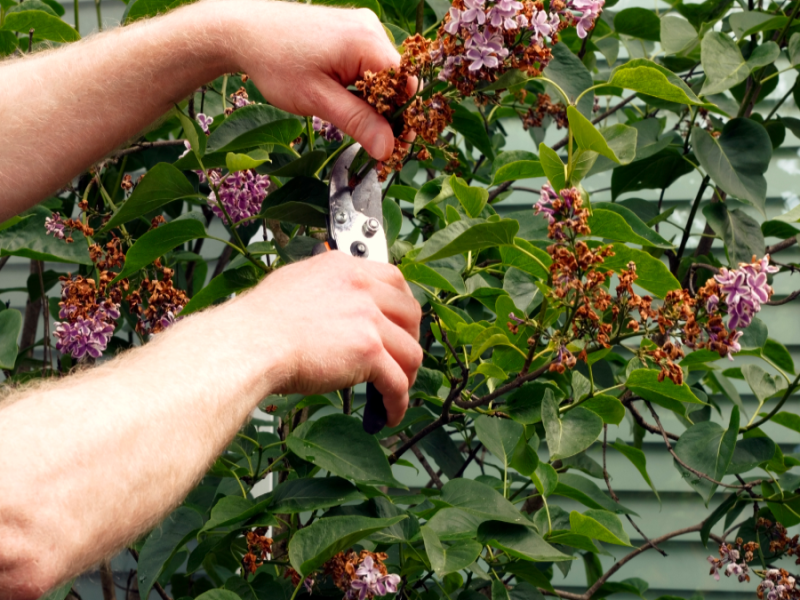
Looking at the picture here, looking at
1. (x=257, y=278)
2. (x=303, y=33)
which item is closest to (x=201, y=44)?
(x=303, y=33)

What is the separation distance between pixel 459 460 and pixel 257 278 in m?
0.44

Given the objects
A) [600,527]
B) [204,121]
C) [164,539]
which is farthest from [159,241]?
[600,527]

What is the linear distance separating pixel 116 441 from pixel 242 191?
1.62ft

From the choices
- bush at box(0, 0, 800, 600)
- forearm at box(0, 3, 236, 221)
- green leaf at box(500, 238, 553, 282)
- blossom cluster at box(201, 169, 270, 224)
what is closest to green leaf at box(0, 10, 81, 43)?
bush at box(0, 0, 800, 600)

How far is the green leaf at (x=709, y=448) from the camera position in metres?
0.94

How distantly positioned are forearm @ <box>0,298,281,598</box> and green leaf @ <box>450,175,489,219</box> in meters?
0.37

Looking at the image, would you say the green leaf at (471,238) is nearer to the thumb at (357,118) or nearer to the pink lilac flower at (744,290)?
the thumb at (357,118)

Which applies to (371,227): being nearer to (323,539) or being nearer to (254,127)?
(254,127)

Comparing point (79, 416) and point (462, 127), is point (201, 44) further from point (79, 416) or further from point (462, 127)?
point (79, 416)

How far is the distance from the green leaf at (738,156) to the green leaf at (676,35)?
0.60ft

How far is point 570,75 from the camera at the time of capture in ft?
2.77

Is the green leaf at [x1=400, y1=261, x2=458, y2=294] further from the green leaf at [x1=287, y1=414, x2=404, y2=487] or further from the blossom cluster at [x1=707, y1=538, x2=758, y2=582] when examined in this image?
the blossom cluster at [x1=707, y1=538, x2=758, y2=582]

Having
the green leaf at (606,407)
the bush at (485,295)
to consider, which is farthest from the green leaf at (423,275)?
the green leaf at (606,407)

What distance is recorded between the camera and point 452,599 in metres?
0.96
